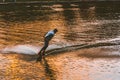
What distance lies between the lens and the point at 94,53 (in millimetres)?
23422

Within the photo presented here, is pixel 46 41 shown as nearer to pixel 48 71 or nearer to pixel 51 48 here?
pixel 51 48

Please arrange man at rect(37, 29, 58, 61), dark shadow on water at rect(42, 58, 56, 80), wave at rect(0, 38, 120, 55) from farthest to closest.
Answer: wave at rect(0, 38, 120, 55), man at rect(37, 29, 58, 61), dark shadow on water at rect(42, 58, 56, 80)

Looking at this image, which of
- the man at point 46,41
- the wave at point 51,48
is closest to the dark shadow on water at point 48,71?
the man at point 46,41

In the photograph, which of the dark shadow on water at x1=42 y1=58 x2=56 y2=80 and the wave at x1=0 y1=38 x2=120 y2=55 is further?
the wave at x1=0 y1=38 x2=120 y2=55

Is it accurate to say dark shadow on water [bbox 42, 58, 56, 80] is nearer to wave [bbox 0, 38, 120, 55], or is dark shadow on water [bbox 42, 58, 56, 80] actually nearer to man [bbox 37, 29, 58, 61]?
man [bbox 37, 29, 58, 61]

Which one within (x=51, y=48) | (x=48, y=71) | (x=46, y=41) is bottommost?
(x=51, y=48)

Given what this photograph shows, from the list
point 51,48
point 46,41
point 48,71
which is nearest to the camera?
point 48,71

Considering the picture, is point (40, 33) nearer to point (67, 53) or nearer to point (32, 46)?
point (32, 46)

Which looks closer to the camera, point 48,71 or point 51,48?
point 48,71

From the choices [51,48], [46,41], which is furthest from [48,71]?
[51,48]

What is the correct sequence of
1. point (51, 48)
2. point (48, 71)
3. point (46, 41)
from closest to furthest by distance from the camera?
point (48, 71) < point (46, 41) < point (51, 48)

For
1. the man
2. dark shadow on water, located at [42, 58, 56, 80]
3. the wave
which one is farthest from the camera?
the wave

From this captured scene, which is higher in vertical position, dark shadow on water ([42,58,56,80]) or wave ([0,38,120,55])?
dark shadow on water ([42,58,56,80])

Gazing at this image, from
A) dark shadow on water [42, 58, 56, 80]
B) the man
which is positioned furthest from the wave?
dark shadow on water [42, 58, 56, 80]
